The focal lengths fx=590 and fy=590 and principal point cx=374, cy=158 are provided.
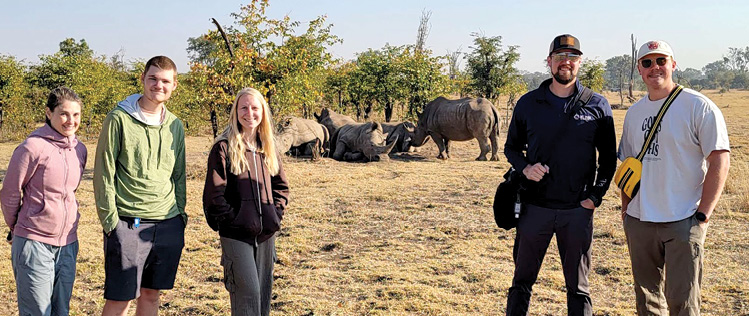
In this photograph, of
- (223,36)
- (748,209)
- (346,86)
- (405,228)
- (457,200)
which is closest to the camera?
(405,228)

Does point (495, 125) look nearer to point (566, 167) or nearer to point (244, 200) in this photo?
point (566, 167)

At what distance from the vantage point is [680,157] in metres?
3.46

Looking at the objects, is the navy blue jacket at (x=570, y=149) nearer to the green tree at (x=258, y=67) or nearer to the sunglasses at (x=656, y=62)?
the sunglasses at (x=656, y=62)

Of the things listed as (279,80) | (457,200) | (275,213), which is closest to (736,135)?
(457,200)

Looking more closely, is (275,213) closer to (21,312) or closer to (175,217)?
(175,217)

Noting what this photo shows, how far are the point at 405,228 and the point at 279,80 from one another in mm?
5697

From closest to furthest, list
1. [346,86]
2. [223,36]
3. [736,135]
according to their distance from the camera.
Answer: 1. [223,36]
2. [736,135]
3. [346,86]

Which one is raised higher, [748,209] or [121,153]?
[121,153]

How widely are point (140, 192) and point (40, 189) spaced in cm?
55

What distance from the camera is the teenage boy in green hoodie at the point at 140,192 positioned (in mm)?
3445

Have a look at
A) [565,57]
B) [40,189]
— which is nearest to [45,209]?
[40,189]

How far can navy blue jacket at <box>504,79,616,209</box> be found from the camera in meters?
3.67

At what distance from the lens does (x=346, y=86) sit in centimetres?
2211

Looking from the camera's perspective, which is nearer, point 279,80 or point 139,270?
point 139,270
